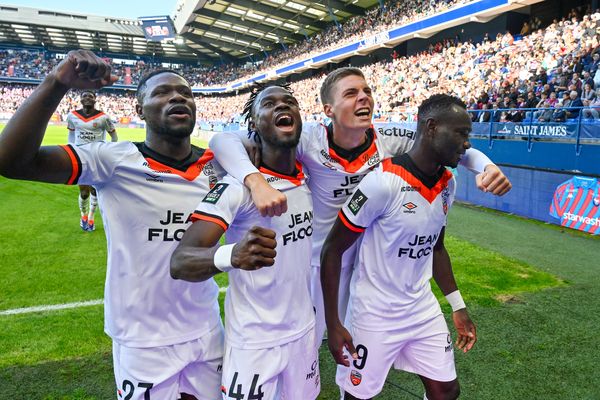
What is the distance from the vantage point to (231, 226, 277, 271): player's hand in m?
1.48

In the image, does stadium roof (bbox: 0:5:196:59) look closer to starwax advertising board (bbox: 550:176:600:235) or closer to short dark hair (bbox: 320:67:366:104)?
starwax advertising board (bbox: 550:176:600:235)

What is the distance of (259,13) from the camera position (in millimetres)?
40781

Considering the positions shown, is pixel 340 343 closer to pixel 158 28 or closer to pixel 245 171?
pixel 245 171

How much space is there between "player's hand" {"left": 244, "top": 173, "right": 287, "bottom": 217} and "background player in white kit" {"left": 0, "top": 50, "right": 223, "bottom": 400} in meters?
0.45

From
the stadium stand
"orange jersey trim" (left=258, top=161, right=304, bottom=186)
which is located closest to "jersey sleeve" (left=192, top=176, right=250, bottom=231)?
"orange jersey trim" (left=258, top=161, right=304, bottom=186)

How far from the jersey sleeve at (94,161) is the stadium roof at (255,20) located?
3789 cm

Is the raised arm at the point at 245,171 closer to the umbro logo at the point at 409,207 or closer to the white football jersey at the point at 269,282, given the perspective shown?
the white football jersey at the point at 269,282

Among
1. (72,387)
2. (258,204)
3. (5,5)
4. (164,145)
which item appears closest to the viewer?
(258,204)

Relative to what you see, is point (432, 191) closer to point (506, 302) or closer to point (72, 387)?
point (72, 387)

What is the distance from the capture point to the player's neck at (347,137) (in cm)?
288

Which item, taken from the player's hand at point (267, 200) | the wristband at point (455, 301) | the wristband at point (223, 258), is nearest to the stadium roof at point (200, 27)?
the wristband at point (455, 301)

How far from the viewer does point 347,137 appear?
2902 millimetres

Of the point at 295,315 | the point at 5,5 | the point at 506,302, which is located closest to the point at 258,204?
the point at 295,315

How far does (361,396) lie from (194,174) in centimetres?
151
